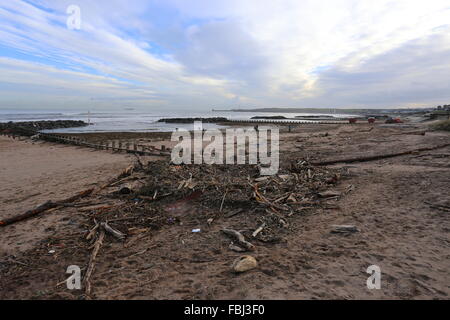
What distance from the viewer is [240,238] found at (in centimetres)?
455

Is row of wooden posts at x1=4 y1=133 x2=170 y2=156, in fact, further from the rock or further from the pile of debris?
the rock

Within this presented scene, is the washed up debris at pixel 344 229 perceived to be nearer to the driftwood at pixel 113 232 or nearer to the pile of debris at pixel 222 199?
the pile of debris at pixel 222 199

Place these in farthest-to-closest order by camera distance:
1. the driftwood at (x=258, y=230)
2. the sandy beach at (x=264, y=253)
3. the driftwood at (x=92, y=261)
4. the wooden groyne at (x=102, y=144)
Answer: the wooden groyne at (x=102, y=144) < the driftwood at (x=258, y=230) < the driftwood at (x=92, y=261) < the sandy beach at (x=264, y=253)

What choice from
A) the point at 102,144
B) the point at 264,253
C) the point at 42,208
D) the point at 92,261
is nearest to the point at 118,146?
the point at 102,144

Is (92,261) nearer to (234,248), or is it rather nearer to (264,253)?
(234,248)

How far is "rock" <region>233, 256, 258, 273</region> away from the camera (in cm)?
355

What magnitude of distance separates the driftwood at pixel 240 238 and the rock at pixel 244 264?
1.60 feet

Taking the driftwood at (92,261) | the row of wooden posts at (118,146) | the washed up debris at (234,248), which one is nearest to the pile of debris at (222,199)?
the washed up debris at (234,248)

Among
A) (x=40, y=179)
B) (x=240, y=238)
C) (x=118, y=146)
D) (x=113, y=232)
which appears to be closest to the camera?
(x=240, y=238)

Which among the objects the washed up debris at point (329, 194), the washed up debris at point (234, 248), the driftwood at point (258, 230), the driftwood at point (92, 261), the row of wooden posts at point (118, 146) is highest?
the row of wooden posts at point (118, 146)

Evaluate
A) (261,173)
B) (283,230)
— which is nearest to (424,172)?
(261,173)

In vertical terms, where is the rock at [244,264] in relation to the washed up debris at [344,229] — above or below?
below

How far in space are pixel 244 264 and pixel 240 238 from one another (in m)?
0.94

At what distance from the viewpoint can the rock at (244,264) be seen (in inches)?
140
